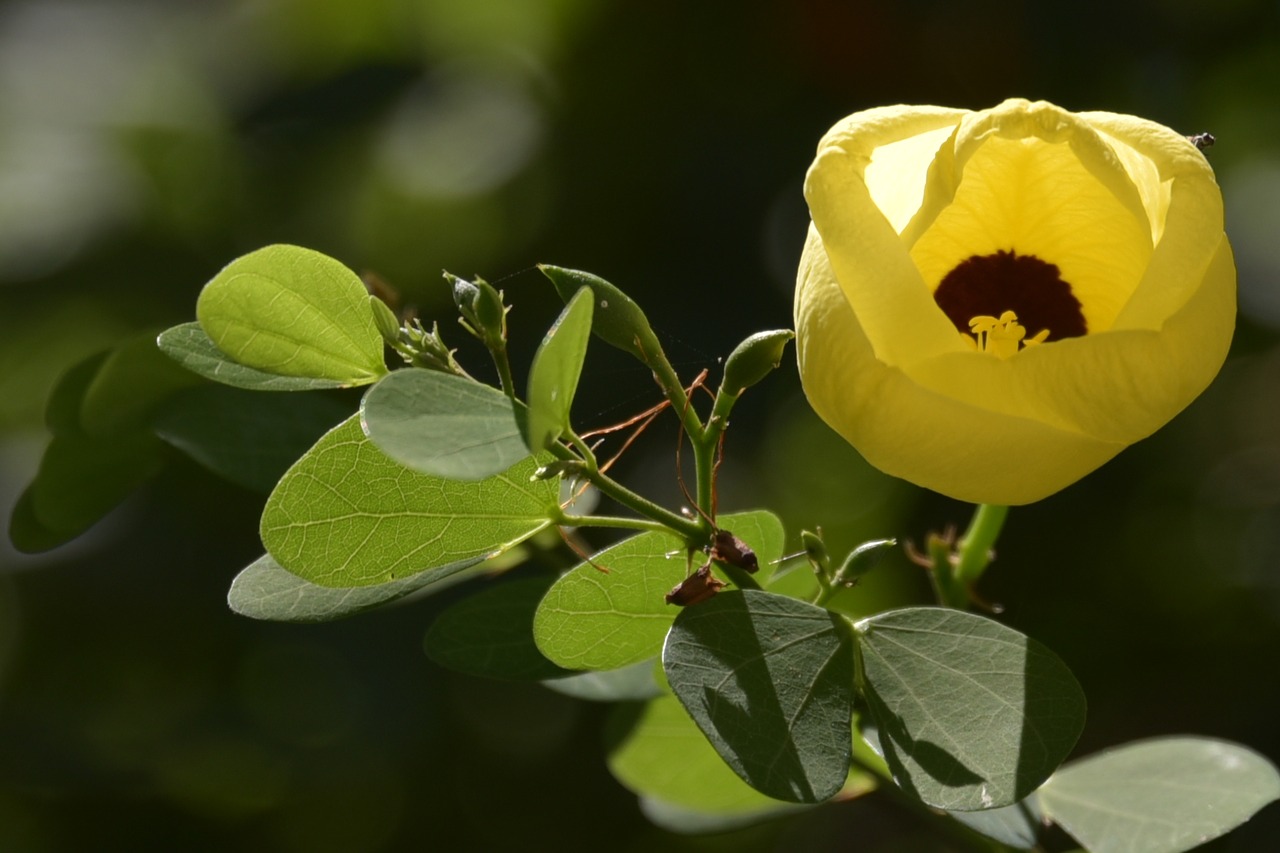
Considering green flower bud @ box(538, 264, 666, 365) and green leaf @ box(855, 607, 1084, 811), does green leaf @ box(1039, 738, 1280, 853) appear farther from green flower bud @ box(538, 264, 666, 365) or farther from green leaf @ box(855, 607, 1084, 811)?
green flower bud @ box(538, 264, 666, 365)

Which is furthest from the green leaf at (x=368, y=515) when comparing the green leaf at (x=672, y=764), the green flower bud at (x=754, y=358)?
the green leaf at (x=672, y=764)

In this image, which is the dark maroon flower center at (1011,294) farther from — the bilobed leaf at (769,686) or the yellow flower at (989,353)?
the bilobed leaf at (769,686)

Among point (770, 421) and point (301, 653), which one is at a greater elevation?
point (770, 421)

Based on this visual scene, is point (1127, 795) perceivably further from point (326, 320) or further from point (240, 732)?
point (240, 732)

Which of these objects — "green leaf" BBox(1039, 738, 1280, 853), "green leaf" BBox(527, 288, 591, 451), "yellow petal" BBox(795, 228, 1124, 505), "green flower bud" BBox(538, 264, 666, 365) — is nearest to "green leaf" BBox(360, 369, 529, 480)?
"green leaf" BBox(527, 288, 591, 451)

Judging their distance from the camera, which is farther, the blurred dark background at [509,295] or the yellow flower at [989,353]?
the blurred dark background at [509,295]

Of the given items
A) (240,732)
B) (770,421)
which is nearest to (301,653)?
(240,732)
